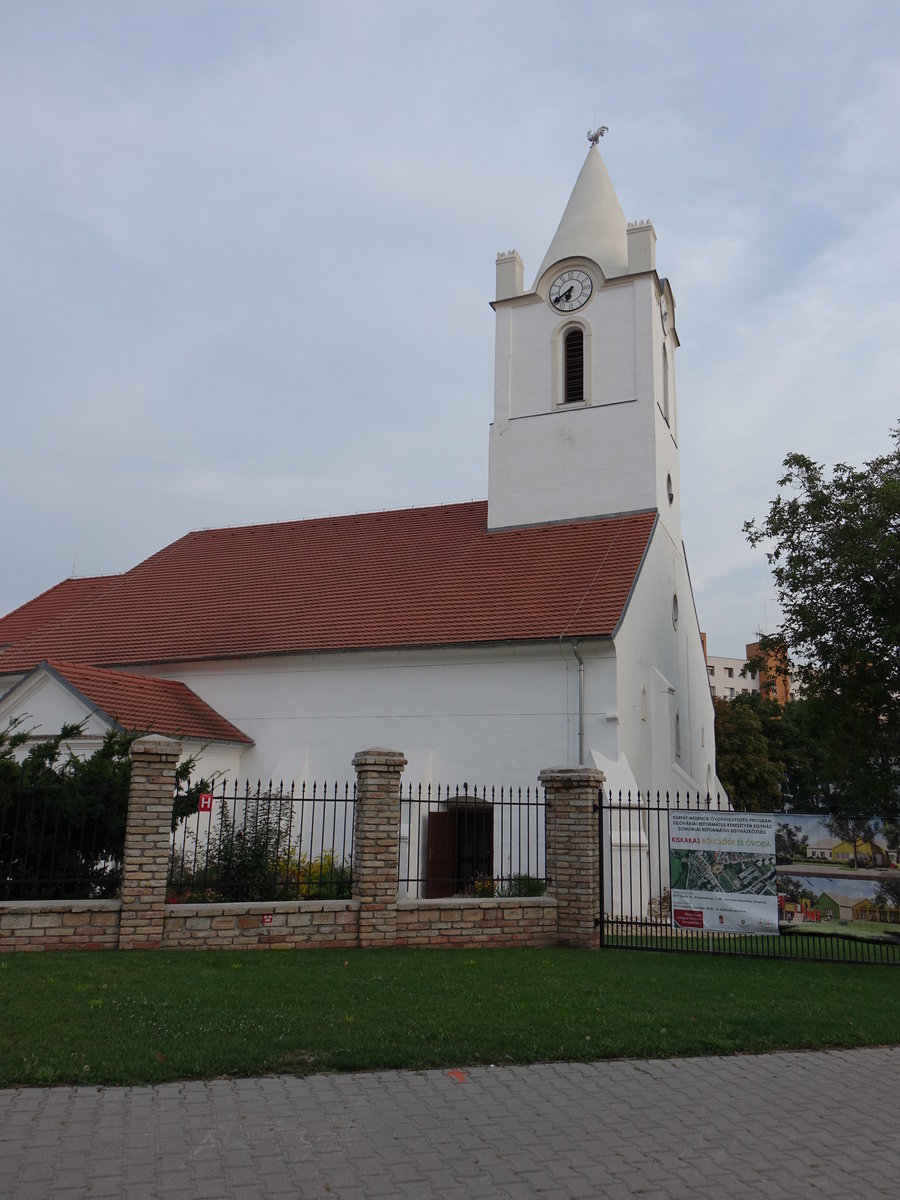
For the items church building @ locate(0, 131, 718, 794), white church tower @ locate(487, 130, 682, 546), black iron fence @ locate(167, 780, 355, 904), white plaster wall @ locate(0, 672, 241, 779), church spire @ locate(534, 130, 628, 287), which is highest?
church spire @ locate(534, 130, 628, 287)

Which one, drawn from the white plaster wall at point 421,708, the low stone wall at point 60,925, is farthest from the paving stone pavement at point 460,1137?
the white plaster wall at point 421,708

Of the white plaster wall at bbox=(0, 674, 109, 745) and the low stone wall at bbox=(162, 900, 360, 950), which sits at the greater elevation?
the white plaster wall at bbox=(0, 674, 109, 745)

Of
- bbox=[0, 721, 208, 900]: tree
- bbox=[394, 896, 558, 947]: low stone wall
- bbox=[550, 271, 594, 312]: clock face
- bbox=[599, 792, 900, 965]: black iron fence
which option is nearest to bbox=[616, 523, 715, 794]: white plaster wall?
bbox=[599, 792, 900, 965]: black iron fence

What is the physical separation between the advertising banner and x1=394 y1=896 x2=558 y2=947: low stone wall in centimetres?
169

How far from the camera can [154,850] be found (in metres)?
10.3

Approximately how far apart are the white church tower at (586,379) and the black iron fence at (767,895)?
10.9m

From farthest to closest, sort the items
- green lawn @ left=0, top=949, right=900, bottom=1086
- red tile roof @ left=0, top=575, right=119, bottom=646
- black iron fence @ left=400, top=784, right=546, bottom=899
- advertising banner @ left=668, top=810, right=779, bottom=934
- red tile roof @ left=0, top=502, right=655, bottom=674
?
red tile roof @ left=0, top=575, right=119, bottom=646 → red tile roof @ left=0, top=502, right=655, bottom=674 → black iron fence @ left=400, top=784, right=546, bottom=899 → advertising banner @ left=668, top=810, right=779, bottom=934 → green lawn @ left=0, top=949, right=900, bottom=1086

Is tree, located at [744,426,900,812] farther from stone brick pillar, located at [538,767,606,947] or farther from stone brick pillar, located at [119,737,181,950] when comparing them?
stone brick pillar, located at [119,737,181,950]

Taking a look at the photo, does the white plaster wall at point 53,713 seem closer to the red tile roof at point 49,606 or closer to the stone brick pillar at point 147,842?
the stone brick pillar at point 147,842

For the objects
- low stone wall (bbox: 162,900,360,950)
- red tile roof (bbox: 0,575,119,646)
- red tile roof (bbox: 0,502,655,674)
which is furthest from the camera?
red tile roof (bbox: 0,575,119,646)

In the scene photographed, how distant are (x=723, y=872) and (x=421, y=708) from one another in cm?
830

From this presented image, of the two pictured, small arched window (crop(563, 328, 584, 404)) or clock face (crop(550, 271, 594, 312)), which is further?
clock face (crop(550, 271, 594, 312))

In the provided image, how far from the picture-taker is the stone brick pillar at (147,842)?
10.1 m

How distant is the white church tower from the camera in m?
22.4
